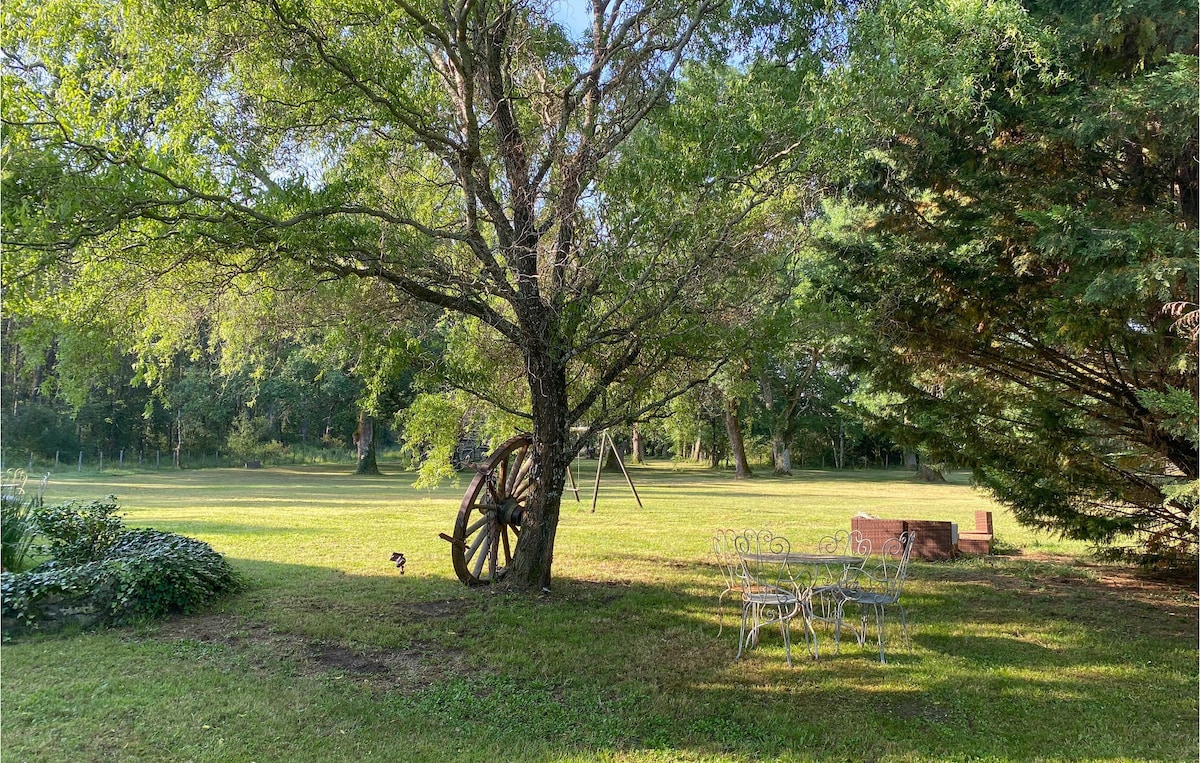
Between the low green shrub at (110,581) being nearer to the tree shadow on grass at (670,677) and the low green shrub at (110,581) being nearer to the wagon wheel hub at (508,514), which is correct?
the tree shadow on grass at (670,677)

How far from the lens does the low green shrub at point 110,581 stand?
6180 millimetres

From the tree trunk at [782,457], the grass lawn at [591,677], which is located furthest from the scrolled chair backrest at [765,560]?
the tree trunk at [782,457]

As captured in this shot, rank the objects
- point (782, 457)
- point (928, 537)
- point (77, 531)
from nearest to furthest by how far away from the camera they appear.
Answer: point (77, 531)
point (928, 537)
point (782, 457)

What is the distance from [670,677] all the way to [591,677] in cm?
60

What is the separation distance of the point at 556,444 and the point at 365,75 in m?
4.02

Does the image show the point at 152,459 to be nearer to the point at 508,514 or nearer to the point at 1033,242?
the point at 508,514

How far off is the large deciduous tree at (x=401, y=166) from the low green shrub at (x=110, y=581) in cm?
274

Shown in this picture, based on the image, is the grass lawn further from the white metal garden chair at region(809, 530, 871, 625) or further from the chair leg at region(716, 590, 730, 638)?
the white metal garden chair at region(809, 530, 871, 625)

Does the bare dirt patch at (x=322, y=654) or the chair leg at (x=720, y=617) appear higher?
the chair leg at (x=720, y=617)

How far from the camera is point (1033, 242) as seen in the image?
550 cm

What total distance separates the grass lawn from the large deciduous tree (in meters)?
1.78

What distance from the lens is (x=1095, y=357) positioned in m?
7.49

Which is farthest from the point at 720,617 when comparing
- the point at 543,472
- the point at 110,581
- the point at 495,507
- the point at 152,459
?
the point at 152,459

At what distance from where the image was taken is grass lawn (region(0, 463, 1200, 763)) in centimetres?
426
